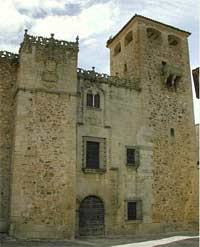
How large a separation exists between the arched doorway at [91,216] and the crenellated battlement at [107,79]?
6.19 m

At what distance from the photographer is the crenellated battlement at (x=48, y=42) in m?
16.6

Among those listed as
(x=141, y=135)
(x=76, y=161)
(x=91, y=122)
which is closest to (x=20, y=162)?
(x=76, y=161)

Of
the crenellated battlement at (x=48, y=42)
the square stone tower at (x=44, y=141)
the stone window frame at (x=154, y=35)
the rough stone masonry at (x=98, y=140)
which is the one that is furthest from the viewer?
the stone window frame at (x=154, y=35)

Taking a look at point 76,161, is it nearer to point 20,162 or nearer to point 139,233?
point 20,162

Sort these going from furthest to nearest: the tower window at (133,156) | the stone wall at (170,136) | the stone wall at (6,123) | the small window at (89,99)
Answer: the stone wall at (170,136), the tower window at (133,156), the small window at (89,99), the stone wall at (6,123)

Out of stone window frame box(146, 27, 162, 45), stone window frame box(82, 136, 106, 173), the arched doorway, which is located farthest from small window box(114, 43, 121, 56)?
the arched doorway

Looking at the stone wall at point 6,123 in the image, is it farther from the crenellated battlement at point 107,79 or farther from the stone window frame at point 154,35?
the stone window frame at point 154,35

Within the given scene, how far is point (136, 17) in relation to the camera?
69.9 ft

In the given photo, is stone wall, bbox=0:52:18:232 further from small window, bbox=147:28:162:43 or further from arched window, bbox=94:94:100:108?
small window, bbox=147:28:162:43

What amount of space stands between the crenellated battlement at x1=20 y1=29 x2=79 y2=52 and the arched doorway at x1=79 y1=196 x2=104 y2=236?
753 cm

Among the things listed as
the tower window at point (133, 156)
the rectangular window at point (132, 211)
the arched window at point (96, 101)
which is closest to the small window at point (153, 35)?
the arched window at point (96, 101)

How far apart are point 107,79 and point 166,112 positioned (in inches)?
163

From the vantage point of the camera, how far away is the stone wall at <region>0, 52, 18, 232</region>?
605 inches

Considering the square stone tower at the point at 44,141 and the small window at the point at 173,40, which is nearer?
the square stone tower at the point at 44,141
